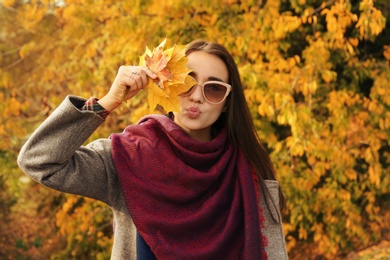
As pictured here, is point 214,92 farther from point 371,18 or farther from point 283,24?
point 371,18

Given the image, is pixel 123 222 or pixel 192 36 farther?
pixel 192 36

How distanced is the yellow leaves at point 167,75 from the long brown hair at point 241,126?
Result: 0.33m

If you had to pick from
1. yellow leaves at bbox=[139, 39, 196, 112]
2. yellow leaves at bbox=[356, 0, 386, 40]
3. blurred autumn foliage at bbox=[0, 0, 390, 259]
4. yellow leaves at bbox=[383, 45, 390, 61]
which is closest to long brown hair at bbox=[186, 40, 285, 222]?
yellow leaves at bbox=[139, 39, 196, 112]

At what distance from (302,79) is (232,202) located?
9.13 feet

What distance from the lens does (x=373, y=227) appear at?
20.5ft

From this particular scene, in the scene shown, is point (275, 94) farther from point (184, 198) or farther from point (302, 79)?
point (184, 198)

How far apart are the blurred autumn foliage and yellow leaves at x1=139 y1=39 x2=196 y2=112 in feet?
8.21

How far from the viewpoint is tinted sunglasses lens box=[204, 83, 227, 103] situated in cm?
207

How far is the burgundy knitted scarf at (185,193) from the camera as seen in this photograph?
6.30 ft

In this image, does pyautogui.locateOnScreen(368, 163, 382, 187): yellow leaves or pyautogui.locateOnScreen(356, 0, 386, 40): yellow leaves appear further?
pyautogui.locateOnScreen(368, 163, 382, 187): yellow leaves

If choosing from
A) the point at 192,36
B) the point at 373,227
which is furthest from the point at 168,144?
the point at 373,227

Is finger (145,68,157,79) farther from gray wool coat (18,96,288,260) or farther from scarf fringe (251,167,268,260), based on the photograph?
scarf fringe (251,167,268,260)

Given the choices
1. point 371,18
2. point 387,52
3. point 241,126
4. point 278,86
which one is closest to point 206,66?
point 241,126

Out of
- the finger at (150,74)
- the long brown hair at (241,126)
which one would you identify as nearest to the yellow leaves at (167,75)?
the finger at (150,74)
